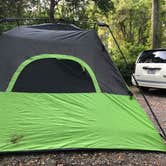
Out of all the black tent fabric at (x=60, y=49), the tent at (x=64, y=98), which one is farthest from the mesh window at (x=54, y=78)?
the black tent fabric at (x=60, y=49)

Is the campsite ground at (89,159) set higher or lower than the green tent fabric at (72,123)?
lower

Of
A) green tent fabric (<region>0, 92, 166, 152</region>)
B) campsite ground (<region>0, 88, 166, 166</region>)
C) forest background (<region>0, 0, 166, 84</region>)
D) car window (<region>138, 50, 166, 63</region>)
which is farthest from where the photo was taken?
forest background (<region>0, 0, 166, 84</region>)

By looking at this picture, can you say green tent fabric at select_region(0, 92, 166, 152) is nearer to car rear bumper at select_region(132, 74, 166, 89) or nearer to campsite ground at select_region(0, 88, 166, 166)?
campsite ground at select_region(0, 88, 166, 166)

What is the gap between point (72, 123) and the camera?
4.38m

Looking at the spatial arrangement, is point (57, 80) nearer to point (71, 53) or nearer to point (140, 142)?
point (71, 53)

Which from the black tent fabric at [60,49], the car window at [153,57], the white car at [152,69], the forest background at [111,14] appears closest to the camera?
the black tent fabric at [60,49]

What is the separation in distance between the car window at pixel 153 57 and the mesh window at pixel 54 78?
5067mm

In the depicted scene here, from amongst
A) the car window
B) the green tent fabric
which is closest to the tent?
the green tent fabric

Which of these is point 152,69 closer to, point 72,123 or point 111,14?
point 72,123

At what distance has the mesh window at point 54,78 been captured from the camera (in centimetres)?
450

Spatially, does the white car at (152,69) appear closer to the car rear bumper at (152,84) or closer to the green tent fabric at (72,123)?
the car rear bumper at (152,84)

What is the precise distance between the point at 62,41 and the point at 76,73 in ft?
1.61

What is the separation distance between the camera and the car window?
9.27 metres

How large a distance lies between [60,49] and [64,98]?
690 mm
